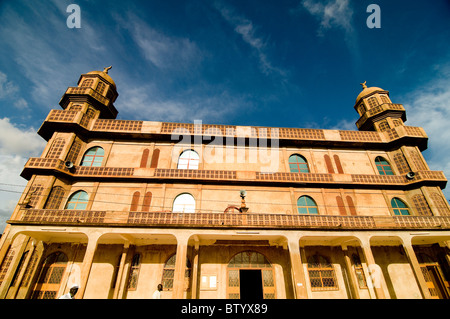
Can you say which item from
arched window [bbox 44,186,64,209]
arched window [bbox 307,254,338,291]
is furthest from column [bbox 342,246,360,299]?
arched window [bbox 44,186,64,209]

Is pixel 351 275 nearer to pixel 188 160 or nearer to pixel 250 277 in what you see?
pixel 250 277

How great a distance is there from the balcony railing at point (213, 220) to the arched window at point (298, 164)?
5.31 metres

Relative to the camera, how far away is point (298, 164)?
18234 millimetres

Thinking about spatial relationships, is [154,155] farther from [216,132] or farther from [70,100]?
[70,100]

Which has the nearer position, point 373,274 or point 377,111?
point 373,274

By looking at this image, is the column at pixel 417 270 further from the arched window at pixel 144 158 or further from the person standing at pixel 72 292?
the arched window at pixel 144 158

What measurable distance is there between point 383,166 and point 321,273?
1108cm

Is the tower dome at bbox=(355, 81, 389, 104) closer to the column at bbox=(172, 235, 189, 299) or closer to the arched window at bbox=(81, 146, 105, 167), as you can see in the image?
the column at bbox=(172, 235, 189, 299)

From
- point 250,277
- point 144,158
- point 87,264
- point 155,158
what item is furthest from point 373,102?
point 87,264

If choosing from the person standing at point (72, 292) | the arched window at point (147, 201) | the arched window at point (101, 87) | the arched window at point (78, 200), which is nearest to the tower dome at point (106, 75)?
the arched window at point (101, 87)

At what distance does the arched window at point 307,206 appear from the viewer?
52.4 ft

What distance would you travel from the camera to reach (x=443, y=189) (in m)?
16.7

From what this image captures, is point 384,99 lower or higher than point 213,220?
higher
